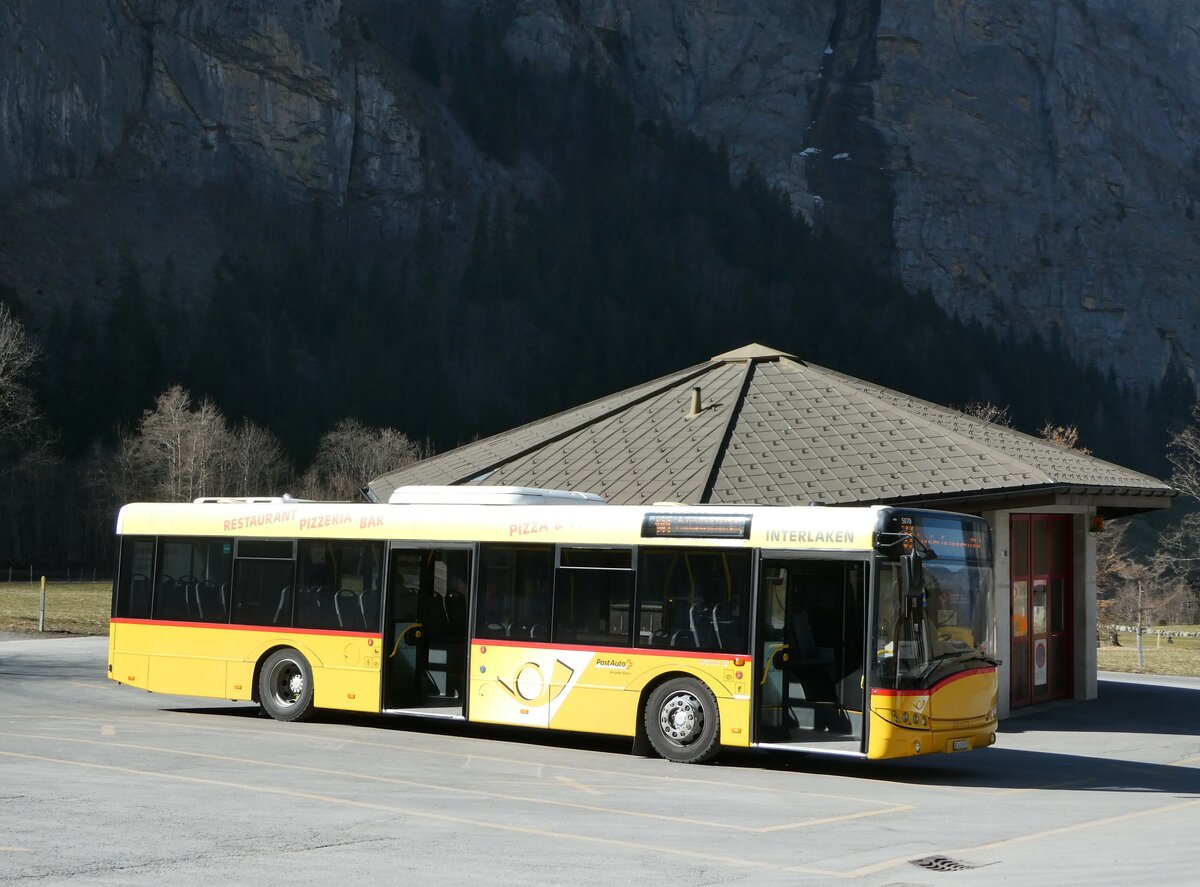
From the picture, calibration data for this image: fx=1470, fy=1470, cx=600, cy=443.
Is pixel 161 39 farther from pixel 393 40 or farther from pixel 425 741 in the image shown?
pixel 425 741

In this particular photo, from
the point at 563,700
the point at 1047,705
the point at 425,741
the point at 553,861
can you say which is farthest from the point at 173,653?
the point at 1047,705

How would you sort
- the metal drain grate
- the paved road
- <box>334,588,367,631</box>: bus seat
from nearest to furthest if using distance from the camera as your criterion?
the paved road → the metal drain grate → <box>334,588,367,631</box>: bus seat

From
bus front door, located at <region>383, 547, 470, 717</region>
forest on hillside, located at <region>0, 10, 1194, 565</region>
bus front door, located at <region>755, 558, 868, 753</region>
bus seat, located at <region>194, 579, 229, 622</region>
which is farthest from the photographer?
forest on hillside, located at <region>0, 10, 1194, 565</region>

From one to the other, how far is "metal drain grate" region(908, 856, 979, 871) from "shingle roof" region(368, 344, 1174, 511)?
10.5 metres

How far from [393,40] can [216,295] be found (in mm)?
55686

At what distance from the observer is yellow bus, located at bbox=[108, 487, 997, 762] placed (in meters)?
14.3

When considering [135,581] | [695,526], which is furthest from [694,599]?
[135,581]

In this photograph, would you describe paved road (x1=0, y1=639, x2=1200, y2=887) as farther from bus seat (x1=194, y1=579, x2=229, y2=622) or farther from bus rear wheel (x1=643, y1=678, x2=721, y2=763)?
bus seat (x1=194, y1=579, x2=229, y2=622)

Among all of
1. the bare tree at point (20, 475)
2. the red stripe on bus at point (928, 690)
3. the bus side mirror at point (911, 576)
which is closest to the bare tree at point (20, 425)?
the bare tree at point (20, 475)

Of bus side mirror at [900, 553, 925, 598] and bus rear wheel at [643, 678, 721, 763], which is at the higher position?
bus side mirror at [900, 553, 925, 598]

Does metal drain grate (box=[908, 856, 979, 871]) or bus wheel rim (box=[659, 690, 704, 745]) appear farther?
bus wheel rim (box=[659, 690, 704, 745])

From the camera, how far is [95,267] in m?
128

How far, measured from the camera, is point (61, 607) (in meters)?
44.0

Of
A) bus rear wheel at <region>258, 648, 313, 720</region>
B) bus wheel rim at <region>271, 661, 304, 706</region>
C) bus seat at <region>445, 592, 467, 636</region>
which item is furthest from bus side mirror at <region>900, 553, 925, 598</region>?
bus wheel rim at <region>271, 661, 304, 706</region>
